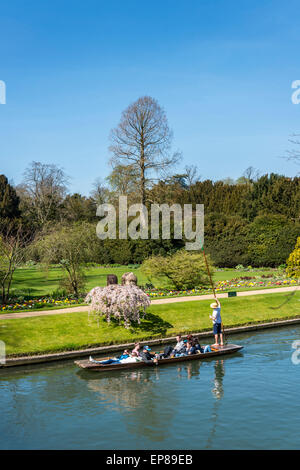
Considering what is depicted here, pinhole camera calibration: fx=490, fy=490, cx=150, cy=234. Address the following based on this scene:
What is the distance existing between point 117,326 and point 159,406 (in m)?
7.63

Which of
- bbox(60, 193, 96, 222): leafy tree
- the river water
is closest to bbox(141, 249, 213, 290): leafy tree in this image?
the river water

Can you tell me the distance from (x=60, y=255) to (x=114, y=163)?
869 inches

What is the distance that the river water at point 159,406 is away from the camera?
10.8 meters

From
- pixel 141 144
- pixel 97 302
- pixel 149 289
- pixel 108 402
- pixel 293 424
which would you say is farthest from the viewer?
pixel 141 144

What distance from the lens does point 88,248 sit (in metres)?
28.5

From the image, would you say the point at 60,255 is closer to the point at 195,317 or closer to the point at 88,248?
the point at 88,248

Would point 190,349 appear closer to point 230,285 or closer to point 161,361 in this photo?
point 161,361

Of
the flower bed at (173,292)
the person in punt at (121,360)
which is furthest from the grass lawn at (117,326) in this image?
the flower bed at (173,292)

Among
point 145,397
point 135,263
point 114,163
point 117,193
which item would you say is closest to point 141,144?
point 114,163

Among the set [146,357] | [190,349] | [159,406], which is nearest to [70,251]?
[146,357]

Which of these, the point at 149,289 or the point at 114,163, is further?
the point at 114,163

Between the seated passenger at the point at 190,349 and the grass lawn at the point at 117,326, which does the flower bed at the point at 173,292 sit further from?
the seated passenger at the point at 190,349

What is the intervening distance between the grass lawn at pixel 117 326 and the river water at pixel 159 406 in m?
1.61

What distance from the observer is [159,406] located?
1292cm
